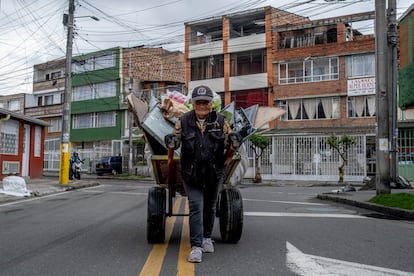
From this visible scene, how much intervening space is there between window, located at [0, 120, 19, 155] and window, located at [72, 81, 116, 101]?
21.4 meters

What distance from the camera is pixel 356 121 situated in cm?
2938

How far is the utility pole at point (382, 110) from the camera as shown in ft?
38.3

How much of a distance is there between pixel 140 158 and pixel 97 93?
10692 mm

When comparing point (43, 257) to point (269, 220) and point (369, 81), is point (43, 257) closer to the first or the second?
point (269, 220)

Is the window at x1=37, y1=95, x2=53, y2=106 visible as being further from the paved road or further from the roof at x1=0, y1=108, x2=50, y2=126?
the paved road

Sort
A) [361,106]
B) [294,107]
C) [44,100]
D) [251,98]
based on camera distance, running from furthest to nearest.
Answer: [44,100], [251,98], [294,107], [361,106]

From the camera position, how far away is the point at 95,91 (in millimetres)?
44750

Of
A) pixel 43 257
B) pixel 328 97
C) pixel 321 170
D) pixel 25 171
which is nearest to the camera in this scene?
pixel 43 257

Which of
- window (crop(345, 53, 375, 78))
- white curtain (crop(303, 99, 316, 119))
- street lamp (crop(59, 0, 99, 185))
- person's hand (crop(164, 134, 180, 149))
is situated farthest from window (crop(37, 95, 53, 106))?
person's hand (crop(164, 134, 180, 149))

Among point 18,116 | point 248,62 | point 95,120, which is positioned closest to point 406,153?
point 248,62

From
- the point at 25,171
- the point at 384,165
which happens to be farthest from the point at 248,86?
the point at 384,165

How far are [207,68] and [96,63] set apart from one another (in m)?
14.6

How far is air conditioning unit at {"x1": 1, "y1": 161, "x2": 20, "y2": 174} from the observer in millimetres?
20812

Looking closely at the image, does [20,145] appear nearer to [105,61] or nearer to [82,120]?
[105,61]
